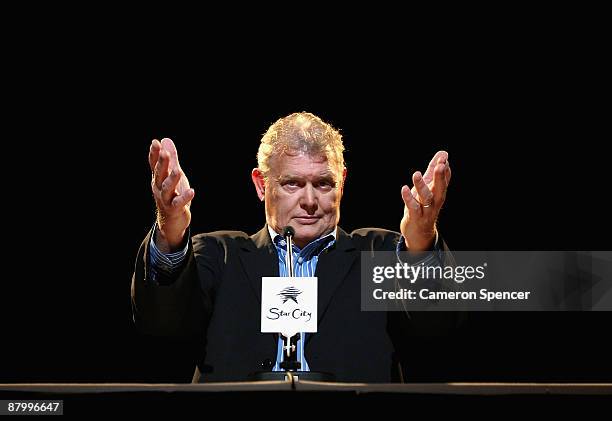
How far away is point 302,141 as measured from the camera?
2.99m

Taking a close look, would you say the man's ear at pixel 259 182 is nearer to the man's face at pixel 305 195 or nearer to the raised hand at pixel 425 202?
the man's face at pixel 305 195

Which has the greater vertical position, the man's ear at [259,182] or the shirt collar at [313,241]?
the man's ear at [259,182]

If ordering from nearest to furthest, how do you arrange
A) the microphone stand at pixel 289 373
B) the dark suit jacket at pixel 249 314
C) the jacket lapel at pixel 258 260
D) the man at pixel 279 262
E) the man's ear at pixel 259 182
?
the microphone stand at pixel 289 373 < the man at pixel 279 262 < the dark suit jacket at pixel 249 314 < the jacket lapel at pixel 258 260 < the man's ear at pixel 259 182

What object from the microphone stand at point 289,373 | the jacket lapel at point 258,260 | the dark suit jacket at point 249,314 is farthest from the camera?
the jacket lapel at point 258,260

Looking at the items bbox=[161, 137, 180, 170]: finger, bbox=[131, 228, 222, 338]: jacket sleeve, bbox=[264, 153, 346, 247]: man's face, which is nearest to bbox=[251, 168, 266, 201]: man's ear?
bbox=[264, 153, 346, 247]: man's face

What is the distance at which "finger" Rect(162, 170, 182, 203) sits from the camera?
2357mm

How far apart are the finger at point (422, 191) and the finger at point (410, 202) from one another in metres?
0.02

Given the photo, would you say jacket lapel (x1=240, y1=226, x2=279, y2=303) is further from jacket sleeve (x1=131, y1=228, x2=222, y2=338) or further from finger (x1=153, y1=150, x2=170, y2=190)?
finger (x1=153, y1=150, x2=170, y2=190)

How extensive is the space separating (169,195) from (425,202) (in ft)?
2.54

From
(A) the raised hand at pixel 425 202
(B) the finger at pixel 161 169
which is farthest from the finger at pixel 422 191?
(B) the finger at pixel 161 169

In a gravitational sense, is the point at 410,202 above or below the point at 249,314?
above

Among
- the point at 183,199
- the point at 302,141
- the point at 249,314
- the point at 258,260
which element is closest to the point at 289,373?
the point at 183,199

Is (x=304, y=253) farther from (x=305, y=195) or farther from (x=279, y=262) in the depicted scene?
(x=305, y=195)

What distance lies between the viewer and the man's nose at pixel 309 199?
9.63 feet
